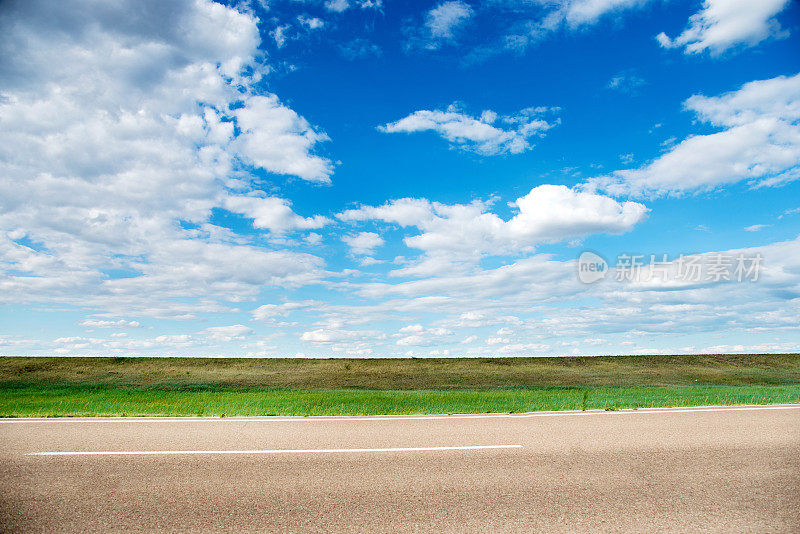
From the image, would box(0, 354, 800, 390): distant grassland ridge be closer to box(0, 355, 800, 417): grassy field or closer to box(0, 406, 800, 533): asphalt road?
box(0, 355, 800, 417): grassy field

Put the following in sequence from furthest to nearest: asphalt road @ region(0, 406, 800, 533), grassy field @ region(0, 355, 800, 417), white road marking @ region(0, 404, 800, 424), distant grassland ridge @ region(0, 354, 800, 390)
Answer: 1. distant grassland ridge @ region(0, 354, 800, 390)
2. grassy field @ region(0, 355, 800, 417)
3. white road marking @ region(0, 404, 800, 424)
4. asphalt road @ region(0, 406, 800, 533)

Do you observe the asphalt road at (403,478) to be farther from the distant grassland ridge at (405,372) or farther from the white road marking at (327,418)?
the distant grassland ridge at (405,372)

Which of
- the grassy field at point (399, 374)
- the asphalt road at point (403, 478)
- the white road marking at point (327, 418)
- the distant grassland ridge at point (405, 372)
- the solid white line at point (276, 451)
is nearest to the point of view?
the asphalt road at point (403, 478)

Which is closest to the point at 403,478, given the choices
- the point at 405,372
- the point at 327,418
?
the point at 327,418

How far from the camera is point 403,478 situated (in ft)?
20.9

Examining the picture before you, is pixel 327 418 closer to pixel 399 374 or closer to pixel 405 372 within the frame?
pixel 399 374

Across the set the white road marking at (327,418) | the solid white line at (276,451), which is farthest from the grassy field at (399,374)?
the solid white line at (276,451)

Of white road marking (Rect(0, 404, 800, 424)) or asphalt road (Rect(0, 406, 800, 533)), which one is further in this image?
white road marking (Rect(0, 404, 800, 424))

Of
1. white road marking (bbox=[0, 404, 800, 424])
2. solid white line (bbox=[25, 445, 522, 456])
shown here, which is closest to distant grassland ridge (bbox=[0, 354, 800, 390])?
white road marking (bbox=[0, 404, 800, 424])

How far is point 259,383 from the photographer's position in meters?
35.5

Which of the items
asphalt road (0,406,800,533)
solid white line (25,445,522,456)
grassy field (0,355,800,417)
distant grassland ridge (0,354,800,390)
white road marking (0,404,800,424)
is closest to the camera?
asphalt road (0,406,800,533)

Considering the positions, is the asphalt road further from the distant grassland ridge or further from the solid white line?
the distant grassland ridge

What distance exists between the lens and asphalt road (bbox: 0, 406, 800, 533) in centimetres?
500

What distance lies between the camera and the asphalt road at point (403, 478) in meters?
5.00
